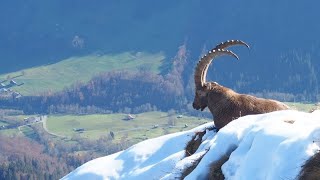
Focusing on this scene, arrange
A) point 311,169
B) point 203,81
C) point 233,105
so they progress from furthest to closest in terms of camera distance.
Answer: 1. point 203,81
2. point 233,105
3. point 311,169

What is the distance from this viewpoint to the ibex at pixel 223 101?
22.2m

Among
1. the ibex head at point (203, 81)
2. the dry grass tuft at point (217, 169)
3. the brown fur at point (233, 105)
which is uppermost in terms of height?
the ibex head at point (203, 81)

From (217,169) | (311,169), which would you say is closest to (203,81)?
(217,169)

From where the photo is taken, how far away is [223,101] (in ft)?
77.2

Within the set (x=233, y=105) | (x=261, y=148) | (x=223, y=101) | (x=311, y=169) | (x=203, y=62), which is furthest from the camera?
(x=203, y=62)

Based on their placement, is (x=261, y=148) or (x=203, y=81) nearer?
(x=261, y=148)

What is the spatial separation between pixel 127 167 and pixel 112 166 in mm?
937

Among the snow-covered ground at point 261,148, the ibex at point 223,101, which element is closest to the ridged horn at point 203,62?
the ibex at point 223,101

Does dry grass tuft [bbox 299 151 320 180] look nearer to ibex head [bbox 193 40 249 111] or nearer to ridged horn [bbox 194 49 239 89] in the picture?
ridged horn [bbox 194 49 239 89]

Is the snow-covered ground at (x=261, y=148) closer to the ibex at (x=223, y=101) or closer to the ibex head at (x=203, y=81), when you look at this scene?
the ibex at (x=223, y=101)

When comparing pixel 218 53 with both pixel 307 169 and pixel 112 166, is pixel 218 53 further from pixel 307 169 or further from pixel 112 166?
pixel 307 169

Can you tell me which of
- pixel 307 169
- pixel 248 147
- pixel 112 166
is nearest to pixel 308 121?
pixel 248 147

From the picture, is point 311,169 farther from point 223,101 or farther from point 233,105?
point 223,101

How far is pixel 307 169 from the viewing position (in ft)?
39.0
